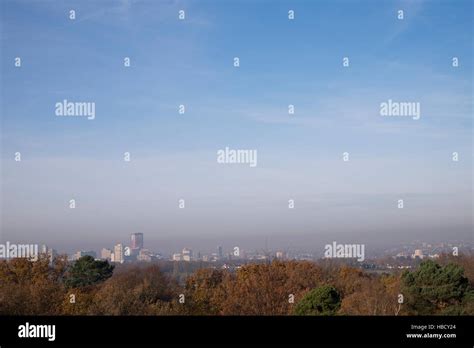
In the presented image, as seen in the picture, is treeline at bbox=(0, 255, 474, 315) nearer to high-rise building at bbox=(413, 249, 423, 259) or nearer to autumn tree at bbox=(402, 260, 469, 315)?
autumn tree at bbox=(402, 260, 469, 315)

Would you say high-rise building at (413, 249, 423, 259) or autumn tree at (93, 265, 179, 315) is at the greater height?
high-rise building at (413, 249, 423, 259)

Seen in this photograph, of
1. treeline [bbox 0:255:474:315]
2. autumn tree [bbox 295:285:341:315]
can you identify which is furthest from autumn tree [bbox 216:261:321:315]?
autumn tree [bbox 295:285:341:315]

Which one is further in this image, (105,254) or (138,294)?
(105,254)

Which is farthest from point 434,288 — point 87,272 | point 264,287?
point 87,272

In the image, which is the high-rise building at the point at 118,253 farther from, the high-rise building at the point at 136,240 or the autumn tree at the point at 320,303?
the autumn tree at the point at 320,303

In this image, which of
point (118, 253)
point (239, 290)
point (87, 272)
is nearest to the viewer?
point (118, 253)

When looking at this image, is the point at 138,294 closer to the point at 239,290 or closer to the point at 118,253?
the point at 118,253

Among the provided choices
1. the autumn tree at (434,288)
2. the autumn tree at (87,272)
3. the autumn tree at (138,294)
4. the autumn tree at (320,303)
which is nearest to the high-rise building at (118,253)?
the autumn tree at (138,294)
